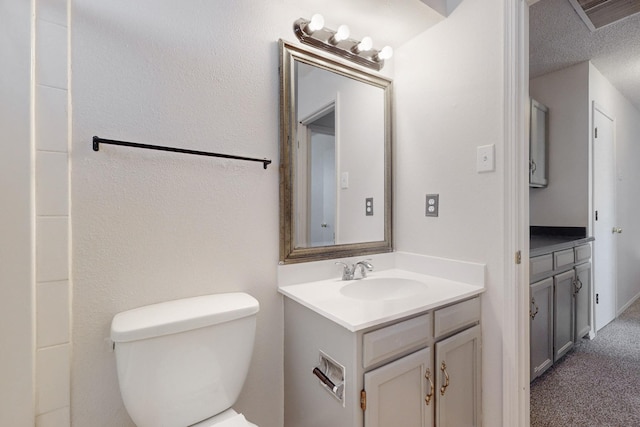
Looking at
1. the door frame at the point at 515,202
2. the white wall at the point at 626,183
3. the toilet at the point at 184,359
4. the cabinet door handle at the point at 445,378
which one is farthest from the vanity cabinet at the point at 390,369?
the white wall at the point at 626,183

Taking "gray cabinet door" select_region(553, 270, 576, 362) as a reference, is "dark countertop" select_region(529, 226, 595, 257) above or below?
above

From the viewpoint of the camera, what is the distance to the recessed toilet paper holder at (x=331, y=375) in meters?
1.03

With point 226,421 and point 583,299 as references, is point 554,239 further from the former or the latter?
point 226,421

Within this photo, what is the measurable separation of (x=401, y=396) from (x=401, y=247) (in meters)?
0.85

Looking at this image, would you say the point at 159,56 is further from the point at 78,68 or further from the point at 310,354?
the point at 310,354

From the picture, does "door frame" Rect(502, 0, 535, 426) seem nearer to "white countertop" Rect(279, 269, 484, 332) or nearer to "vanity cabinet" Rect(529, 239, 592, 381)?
"white countertop" Rect(279, 269, 484, 332)

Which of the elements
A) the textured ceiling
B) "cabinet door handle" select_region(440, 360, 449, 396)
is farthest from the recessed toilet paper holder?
the textured ceiling

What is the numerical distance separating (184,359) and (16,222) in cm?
64

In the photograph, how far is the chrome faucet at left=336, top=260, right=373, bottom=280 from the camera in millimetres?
1511

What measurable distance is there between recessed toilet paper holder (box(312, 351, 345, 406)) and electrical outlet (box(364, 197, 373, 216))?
2.71ft

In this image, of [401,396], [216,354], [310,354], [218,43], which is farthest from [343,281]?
[218,43]

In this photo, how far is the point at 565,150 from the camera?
2.63 metres

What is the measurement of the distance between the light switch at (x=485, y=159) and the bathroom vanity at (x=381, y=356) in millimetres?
536

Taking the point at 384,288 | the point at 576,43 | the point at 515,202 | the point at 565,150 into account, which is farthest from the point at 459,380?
the point at 576,43
